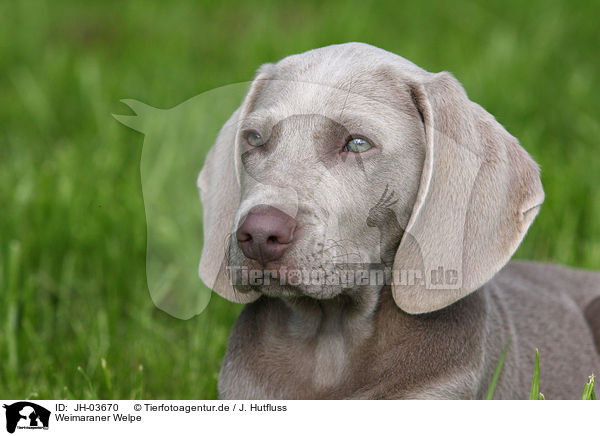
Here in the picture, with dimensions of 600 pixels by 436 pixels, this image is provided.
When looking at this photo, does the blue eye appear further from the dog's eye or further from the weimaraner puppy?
the dog's eye

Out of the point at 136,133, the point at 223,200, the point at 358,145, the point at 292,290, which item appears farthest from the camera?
the point at 136,133

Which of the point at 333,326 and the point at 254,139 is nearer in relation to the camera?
the point at 254,139

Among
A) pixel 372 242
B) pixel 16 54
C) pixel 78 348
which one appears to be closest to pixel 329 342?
pixel 372 242

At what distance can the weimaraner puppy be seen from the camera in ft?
9.45

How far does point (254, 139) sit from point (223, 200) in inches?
10.8

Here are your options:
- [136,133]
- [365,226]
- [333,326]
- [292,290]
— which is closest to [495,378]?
[333,326]

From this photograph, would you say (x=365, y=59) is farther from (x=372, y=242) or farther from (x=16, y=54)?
(x=16, y=54)

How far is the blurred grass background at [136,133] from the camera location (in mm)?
4137

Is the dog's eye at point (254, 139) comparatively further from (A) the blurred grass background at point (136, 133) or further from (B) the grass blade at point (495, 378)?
(B) the grass blade at point (495, 378)

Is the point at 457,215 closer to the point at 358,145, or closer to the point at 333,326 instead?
the point at 358,145

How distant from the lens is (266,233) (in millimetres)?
2646

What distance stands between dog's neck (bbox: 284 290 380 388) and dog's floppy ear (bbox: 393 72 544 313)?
0.19 meters
